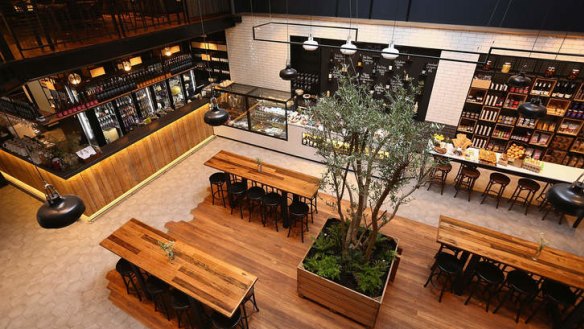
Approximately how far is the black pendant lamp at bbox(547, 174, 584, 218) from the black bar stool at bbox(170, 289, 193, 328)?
15.9 feet

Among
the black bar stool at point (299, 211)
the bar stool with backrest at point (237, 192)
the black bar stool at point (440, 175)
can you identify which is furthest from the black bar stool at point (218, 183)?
the black bar stool at point (440, 175)

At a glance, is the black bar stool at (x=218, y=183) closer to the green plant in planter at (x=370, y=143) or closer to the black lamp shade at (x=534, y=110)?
the green plant in planter at (x=370, y=143)

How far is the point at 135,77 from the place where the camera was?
8.28m

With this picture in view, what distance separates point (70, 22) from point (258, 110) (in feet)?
15.6

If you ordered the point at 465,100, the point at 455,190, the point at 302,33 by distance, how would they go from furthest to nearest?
the point at 302,33, the point at 465,100, the point at 455,190

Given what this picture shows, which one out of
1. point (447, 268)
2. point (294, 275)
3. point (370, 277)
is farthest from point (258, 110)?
point (447, 268)

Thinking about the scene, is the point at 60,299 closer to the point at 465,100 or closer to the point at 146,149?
the point at 146,149

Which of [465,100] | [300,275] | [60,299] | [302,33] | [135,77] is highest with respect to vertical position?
[302,33]

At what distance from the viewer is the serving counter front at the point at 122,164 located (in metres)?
6.54

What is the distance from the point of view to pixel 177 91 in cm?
1029

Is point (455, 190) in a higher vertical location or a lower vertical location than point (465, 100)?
lower

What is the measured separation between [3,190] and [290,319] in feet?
26.9

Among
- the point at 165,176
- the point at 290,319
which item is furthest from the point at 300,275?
the point at 165,176

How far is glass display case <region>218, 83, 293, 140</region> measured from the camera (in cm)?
889
